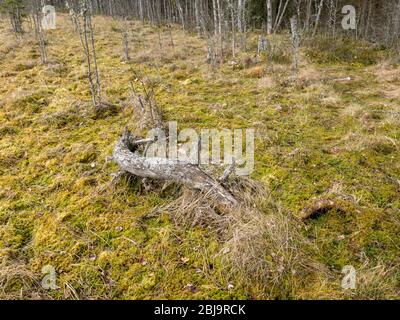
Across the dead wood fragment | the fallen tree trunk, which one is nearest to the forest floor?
the dead wood fragment

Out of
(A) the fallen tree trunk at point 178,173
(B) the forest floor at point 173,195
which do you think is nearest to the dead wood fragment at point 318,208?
(B) the forest floor at point 173,195

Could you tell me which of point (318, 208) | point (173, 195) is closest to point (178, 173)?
point (173, 195)

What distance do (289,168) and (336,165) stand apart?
76 cm

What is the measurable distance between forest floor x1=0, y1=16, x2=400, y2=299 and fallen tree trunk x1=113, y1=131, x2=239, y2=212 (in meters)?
0.33

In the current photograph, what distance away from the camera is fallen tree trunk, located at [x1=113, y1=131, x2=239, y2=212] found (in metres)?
3.78

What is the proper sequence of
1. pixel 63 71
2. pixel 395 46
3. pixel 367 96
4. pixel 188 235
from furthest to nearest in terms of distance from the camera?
pixel 395 46, pixel 63 71, pixel 367 96, pixel 188 235

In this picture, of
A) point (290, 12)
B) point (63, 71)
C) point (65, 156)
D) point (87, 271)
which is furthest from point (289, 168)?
point (290, 12)

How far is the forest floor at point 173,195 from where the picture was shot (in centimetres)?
307

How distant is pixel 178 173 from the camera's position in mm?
4070

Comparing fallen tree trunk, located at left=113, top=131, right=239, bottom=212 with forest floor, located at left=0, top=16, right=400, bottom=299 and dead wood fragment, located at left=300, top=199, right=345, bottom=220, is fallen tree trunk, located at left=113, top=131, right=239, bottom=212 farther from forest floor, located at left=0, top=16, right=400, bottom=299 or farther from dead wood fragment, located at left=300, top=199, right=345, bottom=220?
dead wood fragment, located at left=300, top=199, right=345, bottom=220

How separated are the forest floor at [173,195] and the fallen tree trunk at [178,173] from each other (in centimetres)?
33

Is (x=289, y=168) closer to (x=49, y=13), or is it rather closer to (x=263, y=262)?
(x=263, y=262)

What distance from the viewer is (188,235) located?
11.8ft

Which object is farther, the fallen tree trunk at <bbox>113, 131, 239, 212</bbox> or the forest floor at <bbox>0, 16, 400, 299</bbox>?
the fallen tree trunk at <bbox>113, 131, 239, 212</bbox>
